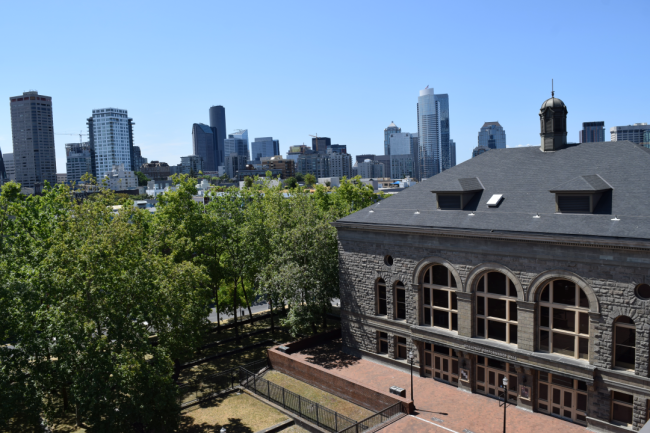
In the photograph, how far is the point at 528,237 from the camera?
2236 centimetres

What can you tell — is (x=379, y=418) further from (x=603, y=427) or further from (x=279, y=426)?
(x=603, y=427)

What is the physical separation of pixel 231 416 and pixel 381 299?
37.1 ft

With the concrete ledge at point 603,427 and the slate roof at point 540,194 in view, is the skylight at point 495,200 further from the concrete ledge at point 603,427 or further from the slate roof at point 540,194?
the concrete ledge at point 603,427

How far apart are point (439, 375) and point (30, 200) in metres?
32.5

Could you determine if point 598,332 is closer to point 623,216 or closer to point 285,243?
point 623,216

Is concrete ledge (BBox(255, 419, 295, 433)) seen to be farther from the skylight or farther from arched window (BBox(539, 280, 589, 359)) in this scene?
the skylight

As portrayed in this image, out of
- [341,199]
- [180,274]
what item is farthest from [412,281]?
[341,199]

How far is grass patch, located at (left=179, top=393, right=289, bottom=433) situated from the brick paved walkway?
5.08m

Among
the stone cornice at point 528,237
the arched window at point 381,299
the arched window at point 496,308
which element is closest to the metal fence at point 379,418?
the arched window at point 496,308

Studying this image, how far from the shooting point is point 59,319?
1941cm

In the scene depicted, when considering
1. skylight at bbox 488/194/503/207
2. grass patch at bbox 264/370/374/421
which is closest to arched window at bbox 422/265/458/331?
skylight at bbox 488/194/503/207

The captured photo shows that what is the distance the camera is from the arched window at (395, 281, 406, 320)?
95.1ft

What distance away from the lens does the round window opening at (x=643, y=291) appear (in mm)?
19781

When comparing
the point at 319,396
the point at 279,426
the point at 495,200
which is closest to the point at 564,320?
the point at 495,200
